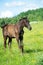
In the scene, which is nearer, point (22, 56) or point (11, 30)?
point (22, 56)

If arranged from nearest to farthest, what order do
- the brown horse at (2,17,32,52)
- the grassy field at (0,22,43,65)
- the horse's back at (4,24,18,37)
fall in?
1. the grassy field at (0,22,43,65)
2. the brown horse at (2,17,32,52)
3. the horse's back at (4,24,18,37)

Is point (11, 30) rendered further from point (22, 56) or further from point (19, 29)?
point (22, 56)

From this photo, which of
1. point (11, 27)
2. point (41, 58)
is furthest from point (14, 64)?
point (11, 27)

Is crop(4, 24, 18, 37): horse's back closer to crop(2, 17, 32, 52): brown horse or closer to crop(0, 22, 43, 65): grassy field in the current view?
crop(2, 17, 32, 52): brown horse

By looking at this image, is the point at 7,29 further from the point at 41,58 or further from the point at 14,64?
the point at 41,58

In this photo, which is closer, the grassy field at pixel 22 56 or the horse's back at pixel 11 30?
the grassy field at pixel 22 56

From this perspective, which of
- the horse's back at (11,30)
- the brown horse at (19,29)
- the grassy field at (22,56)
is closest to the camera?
the grassy field at (22,56)

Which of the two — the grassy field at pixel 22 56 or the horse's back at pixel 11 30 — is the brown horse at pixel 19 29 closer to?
the horse's back at pixel 11 30

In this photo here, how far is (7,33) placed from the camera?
19047 millimetres

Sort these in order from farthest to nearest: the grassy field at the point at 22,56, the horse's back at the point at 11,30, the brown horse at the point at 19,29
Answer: the horse's back at the point at 11,30
the brown horse at the point at 19,29
the grassy field at the point at 22,56

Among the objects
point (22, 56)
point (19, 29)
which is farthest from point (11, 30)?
point (22, 56)

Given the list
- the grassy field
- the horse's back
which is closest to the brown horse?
the horse's back

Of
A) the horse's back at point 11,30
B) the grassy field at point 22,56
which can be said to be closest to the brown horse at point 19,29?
the horse's back at point 11,30

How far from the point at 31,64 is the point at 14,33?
669 centimetres
